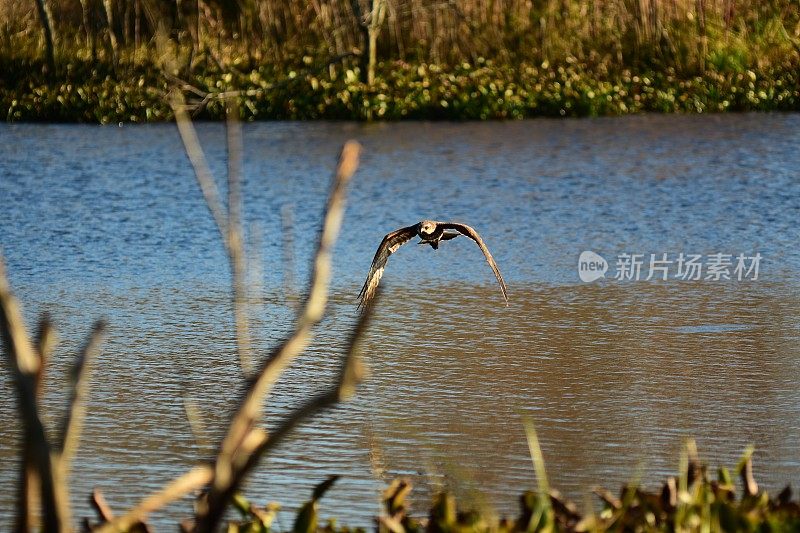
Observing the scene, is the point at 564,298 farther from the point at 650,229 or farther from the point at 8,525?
the point at 8,525

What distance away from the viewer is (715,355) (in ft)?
18.8

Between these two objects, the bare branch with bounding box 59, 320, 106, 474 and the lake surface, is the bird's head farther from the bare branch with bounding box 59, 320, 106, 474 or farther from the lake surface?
the bare branch with bounding box 59, 320, 106, 474

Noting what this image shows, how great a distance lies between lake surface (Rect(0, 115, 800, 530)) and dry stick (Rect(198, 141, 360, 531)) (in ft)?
0.30

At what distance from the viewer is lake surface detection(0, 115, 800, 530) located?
14.5 feet

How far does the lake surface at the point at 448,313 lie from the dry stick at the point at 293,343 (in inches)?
3.6

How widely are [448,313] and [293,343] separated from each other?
173 inches

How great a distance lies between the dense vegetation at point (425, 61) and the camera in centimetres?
1524

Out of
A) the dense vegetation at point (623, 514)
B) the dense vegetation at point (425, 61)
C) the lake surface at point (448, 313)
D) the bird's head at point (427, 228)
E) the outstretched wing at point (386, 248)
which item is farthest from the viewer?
the dense vegetation at point (425, 61)

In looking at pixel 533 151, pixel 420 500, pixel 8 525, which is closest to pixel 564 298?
pixel 420 500

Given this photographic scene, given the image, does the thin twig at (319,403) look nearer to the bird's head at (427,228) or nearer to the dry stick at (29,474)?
the dry stick at (29,474)

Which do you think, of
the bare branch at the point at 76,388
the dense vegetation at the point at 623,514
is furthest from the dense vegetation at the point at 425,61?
the bare branch at the point at 76,388

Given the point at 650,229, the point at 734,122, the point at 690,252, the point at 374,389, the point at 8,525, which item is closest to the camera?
the point at 8,525

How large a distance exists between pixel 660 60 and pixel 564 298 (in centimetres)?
983

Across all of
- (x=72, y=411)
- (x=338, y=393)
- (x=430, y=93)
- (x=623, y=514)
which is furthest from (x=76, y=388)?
(x=430, y=93)
